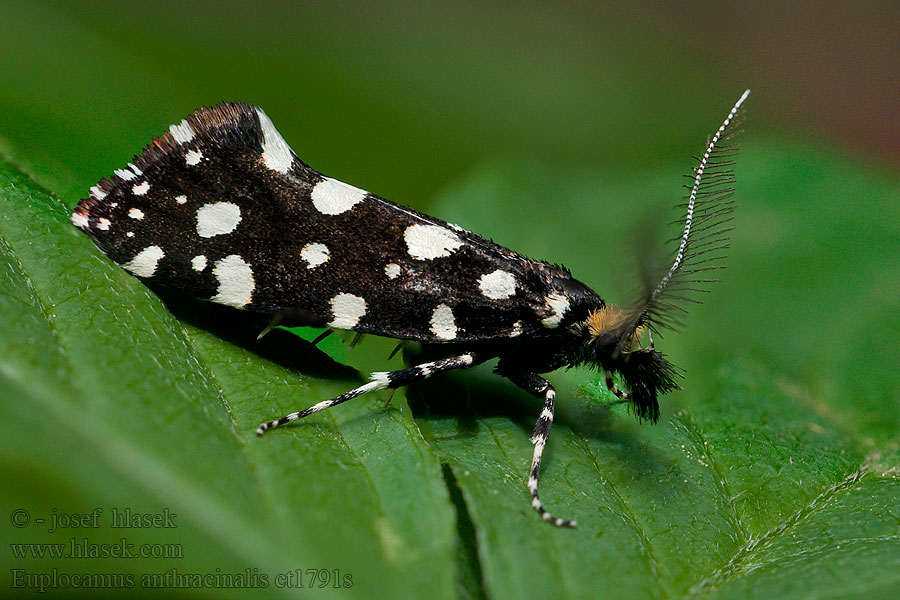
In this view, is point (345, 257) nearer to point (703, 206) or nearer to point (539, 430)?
point (539, 430)

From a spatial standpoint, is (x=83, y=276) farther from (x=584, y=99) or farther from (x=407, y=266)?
(x=584, y=99)

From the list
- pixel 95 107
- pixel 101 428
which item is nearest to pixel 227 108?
pixel 95 107

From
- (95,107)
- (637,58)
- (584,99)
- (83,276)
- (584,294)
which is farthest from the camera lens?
(637,58)

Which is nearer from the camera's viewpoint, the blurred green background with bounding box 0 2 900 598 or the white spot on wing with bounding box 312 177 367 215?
the blurred green background with bounding box 0 2 900 598

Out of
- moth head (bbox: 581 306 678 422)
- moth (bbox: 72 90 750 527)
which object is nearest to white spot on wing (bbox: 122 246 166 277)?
moth (bbox: 72 90 750 527)

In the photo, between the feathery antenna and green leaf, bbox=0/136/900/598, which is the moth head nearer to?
green leaf, bbox=0/136/900/598

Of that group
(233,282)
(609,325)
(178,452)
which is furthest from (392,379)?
(178,452)
